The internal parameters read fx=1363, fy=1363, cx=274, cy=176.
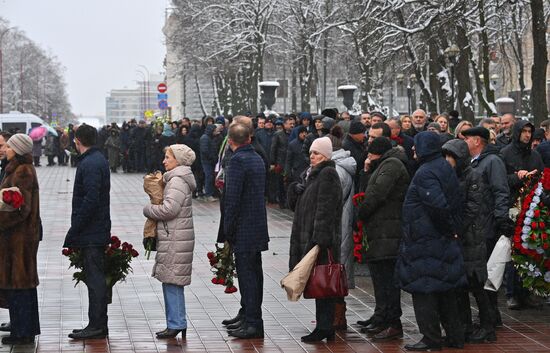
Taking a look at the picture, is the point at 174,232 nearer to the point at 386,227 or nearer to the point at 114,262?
the point at 114,262

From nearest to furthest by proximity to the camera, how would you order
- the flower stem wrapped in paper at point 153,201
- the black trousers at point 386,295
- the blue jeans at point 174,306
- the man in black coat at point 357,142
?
the flower stem wrapped in paper at point 153,201 → the blue jeans at point 174,306 → the black trousers at point 386,295 → the man in black coat at point 357,142

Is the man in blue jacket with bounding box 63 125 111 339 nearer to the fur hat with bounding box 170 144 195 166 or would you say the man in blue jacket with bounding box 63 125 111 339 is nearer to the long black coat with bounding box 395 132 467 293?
the fur hat with bounding box 170 144 195 166

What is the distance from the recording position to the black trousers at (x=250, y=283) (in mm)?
11742

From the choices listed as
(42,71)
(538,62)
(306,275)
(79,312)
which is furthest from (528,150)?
(42,71)

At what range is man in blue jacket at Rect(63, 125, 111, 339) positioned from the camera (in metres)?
11.5

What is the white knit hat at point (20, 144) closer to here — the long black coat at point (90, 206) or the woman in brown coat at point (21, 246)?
the woman in brown coat at point (21, 246)

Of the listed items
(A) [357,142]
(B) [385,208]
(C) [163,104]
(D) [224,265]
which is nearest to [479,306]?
(B) [385,208]

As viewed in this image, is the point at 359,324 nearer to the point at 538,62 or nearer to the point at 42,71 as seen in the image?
the point at 538,62

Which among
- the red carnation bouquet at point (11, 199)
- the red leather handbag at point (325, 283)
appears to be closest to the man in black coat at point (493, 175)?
the red leather handbag at point (325, 283)

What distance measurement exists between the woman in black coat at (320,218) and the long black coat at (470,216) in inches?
39.8

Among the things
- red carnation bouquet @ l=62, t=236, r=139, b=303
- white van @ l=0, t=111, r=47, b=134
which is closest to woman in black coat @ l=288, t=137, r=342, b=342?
red carnation bouquet @ l=62, t=236, r=139, b=303

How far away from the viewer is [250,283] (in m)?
11.8

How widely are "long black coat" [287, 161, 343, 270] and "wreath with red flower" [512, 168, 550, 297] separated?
6.52 feet

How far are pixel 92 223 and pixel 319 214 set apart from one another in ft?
6.38
